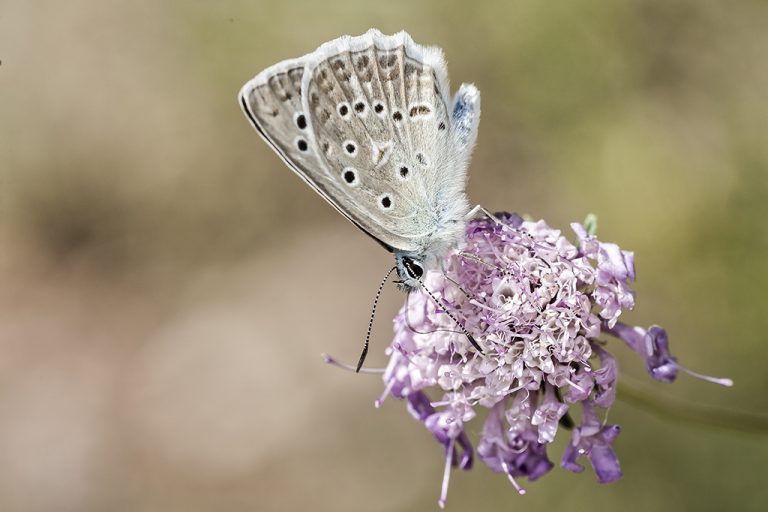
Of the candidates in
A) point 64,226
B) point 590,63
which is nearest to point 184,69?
point 64,226

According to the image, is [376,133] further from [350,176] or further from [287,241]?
[287,241]

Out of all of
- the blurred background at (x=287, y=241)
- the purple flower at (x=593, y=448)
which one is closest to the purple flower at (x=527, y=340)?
the purple flower at (x=593, y=448)

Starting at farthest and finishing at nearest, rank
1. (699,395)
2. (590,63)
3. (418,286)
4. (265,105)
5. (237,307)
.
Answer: (237,307) < (590,63) < (699,395) < (418,286) < (265,105)

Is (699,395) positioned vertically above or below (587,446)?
above

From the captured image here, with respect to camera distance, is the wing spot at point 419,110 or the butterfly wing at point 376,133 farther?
the wing spot at point 419,110

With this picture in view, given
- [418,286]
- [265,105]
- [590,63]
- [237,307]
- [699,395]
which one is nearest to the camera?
[265,105]

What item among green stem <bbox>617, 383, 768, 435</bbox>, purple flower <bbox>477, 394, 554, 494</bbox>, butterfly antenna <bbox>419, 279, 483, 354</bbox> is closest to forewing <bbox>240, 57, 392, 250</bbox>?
butterfly antenna <bbox>419, 279, 483, 354</bbox>

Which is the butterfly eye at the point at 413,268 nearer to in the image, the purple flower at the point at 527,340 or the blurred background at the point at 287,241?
the purple flower at the point at 527,340

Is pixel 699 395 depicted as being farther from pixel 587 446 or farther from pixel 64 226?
pixel 64 226
